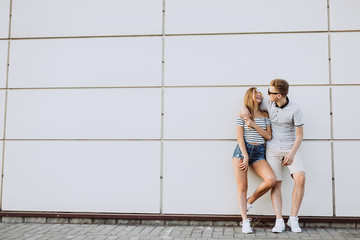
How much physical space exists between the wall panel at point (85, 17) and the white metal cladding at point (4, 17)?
0.11 meters

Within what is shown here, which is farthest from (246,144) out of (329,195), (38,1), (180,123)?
(38,1)

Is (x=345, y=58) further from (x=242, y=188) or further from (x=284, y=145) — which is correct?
(x=242, y=188)

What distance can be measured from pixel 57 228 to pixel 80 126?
1.61m

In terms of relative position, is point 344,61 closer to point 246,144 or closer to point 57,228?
point 246,144

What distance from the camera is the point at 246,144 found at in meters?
5.09

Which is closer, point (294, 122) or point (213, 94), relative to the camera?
point (294, 122)

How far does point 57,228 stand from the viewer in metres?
5.29

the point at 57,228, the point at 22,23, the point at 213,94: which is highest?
the point at 22,23

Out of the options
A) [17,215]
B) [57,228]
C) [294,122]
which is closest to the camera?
[294,122]

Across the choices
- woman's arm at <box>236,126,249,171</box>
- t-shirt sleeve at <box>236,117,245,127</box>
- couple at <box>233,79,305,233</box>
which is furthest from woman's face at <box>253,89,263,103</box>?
woman's arm at <box>236,126,249,171</box>

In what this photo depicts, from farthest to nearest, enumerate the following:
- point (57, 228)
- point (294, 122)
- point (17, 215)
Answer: point (17, 215) < point (57, 228) < point (294, 122)

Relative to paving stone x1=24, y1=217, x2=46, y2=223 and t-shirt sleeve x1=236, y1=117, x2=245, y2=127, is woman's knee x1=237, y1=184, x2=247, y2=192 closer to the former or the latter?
t-shirt sleeve x1=236, y1=117, x2=245, y2=127

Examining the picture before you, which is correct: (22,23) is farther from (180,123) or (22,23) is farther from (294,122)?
(294,122)

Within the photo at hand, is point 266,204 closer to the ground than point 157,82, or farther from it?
closer to the ground
